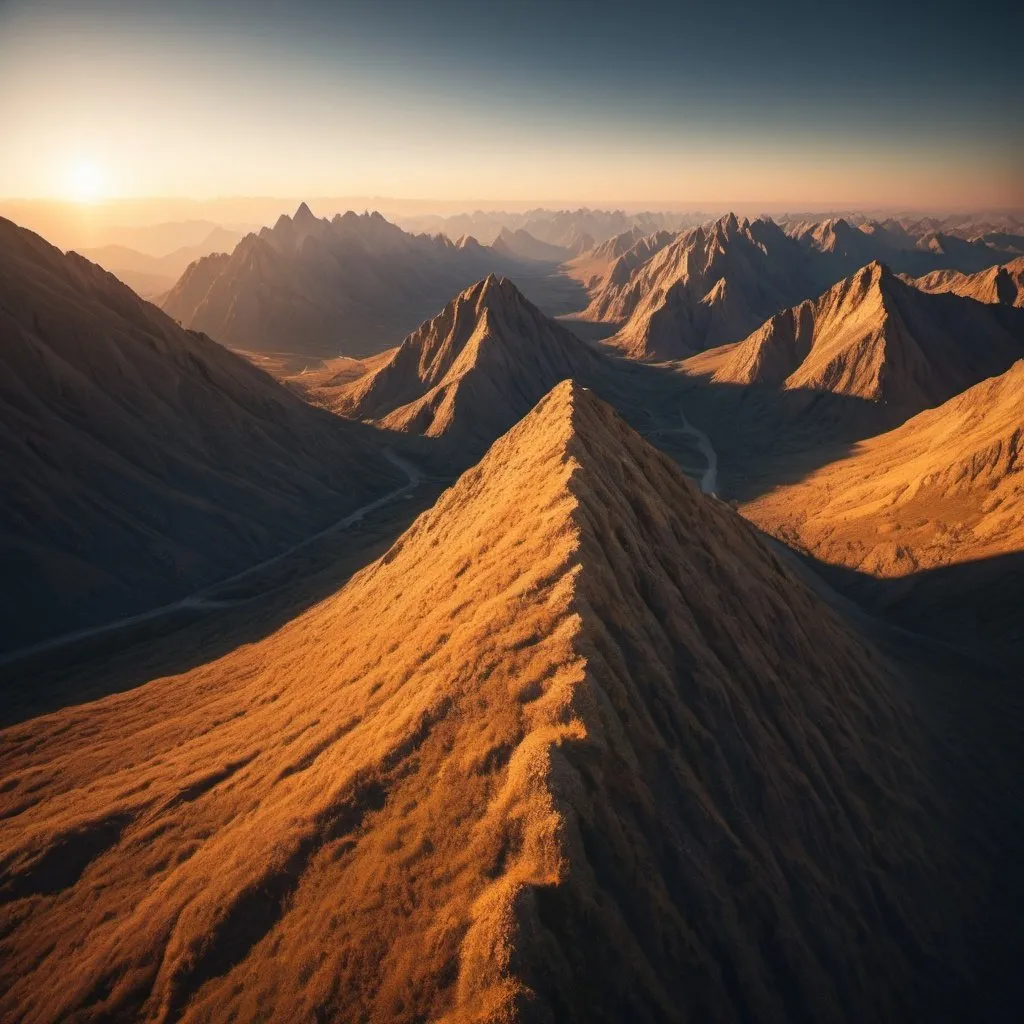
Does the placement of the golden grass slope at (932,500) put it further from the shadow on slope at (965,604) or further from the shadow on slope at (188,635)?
the shadow on slope at (188,635)

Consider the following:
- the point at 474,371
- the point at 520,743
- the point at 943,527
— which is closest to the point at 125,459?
the point at 474,371

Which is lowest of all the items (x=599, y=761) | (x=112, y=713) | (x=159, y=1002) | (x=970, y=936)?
(x=970, y=936)

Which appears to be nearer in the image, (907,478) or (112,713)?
(112,713)

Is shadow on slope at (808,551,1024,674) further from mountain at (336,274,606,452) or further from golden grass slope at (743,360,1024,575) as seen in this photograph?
mountain at (336,274,606,452)

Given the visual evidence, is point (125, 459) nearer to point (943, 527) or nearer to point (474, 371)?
point (474, 371)

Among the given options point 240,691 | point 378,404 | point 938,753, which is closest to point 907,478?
point 938,753

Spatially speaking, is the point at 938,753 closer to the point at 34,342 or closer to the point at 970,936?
the point at 970,936
